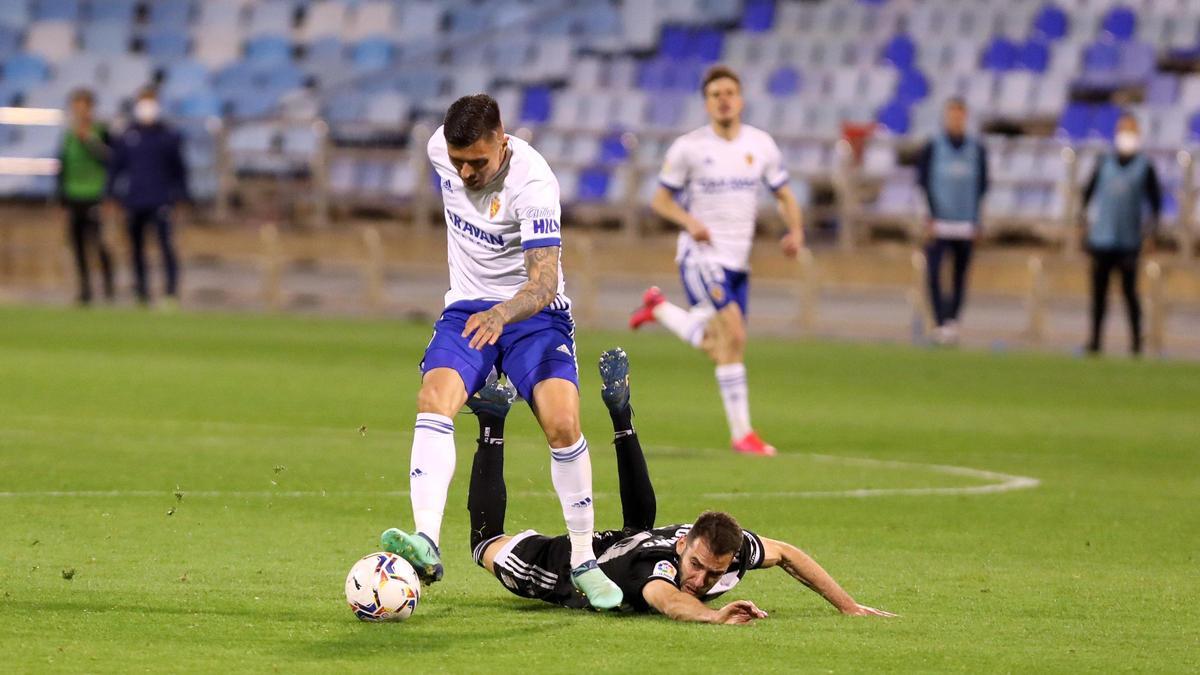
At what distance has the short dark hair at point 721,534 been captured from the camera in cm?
645

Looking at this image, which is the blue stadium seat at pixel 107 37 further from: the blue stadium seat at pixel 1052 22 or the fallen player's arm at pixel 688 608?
the fallen player's arm at pixel 688 608

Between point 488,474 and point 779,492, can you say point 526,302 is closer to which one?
point 488,474

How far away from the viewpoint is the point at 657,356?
20.6m

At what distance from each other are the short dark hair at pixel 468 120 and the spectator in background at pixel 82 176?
1844 centimetres

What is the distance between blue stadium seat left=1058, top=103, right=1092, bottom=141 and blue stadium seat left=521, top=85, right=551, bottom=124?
730 centimetres

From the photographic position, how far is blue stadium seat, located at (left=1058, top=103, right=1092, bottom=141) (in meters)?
24.7

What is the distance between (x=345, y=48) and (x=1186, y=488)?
72.7 ft

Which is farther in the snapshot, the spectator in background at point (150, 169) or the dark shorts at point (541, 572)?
the spectator in background at point (150, 169)

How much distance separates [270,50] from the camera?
106ft

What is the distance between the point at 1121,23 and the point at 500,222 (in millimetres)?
19897

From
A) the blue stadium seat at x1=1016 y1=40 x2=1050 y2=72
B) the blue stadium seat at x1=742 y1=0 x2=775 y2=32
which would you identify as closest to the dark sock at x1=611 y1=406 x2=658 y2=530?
the blue stadium seat at x1=1016 y1=40 x2=1050 y2=72

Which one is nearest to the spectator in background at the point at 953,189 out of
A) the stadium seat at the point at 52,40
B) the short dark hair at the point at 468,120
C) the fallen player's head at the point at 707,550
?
the short dark hair at the point at 468,120

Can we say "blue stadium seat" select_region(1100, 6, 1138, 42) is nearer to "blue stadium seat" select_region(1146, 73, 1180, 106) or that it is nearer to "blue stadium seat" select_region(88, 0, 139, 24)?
"blue stadium seat" select_region(1146, 73, 1180, 106)

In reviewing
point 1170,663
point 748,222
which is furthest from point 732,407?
point 1170,663
